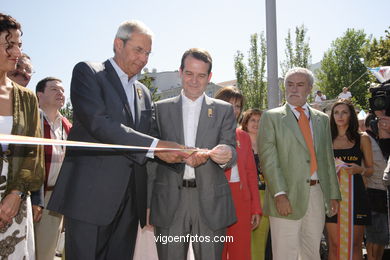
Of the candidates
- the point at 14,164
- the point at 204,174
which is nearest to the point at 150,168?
the point at 204,174

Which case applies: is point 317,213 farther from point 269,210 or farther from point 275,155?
point 275,155

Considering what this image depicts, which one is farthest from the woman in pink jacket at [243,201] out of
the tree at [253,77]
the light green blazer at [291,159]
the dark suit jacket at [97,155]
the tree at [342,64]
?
the tree at [342,64]

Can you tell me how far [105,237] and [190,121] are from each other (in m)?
1.14

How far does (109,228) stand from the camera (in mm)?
2539

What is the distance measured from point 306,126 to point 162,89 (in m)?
51.9

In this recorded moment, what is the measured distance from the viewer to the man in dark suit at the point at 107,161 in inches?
94.5

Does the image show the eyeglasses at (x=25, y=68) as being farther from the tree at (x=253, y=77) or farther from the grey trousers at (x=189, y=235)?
the tree at (x=253, y=77)

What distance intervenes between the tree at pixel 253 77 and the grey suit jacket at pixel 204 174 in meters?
22.0

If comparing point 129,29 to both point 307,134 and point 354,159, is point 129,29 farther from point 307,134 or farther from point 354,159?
point 354,159

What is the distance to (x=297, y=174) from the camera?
Result: 12.7ft

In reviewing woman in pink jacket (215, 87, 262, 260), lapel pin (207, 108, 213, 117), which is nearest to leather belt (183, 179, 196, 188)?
lapel pin (207, 108, 213, 117)

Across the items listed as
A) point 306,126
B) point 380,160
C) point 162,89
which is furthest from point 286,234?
point 162,89

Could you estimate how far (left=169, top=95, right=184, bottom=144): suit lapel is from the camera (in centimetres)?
297

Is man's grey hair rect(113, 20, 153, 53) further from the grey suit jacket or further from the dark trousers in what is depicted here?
the dark trousers
